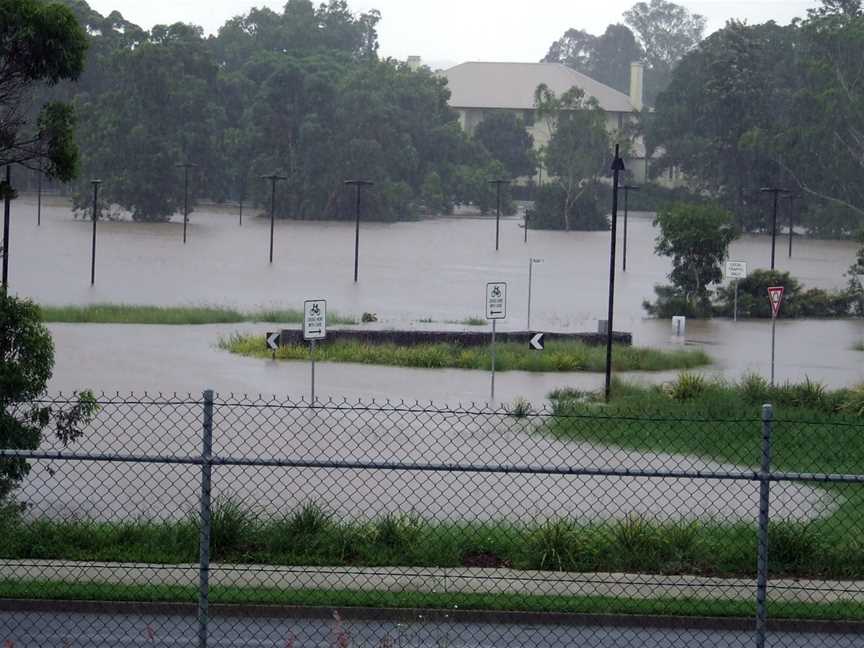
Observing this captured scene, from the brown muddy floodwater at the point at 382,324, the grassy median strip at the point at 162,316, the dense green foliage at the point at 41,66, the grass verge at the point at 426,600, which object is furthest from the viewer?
the grassy median strip at the point at 162,316

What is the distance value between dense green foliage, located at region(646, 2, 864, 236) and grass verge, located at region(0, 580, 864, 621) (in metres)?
70.6

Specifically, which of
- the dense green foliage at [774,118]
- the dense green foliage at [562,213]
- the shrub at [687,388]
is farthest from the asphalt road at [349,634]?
the dense green foliage at [562,213]

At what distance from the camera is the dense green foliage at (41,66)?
1384 cm

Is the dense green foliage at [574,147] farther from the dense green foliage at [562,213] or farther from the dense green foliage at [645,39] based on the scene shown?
the dense green foliage at [645,39]

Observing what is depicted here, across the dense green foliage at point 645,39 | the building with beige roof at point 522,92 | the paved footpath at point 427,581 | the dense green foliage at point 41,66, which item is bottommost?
the paved footpath at point 427,581

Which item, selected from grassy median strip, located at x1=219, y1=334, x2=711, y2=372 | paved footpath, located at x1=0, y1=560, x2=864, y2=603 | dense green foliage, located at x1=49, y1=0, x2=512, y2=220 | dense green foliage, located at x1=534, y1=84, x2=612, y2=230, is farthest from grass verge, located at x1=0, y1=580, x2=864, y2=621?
dense green foliage, located at x1=534, y1=84, x2=612, y2=230

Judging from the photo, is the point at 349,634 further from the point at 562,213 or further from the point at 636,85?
the point at 636,85

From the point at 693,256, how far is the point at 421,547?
130ft

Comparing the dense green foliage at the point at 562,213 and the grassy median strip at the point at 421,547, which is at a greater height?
the dense green foliage at the point at 562,213

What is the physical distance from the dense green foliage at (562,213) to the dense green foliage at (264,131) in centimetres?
487

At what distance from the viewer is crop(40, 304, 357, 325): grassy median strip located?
40.5m

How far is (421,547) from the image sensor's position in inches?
443

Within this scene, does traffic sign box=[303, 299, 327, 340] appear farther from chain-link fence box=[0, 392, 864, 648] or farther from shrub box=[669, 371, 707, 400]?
chain-link fence box=[0, 392, 864, 648]

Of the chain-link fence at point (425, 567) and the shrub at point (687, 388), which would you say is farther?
the shrub at point (687, 388)
